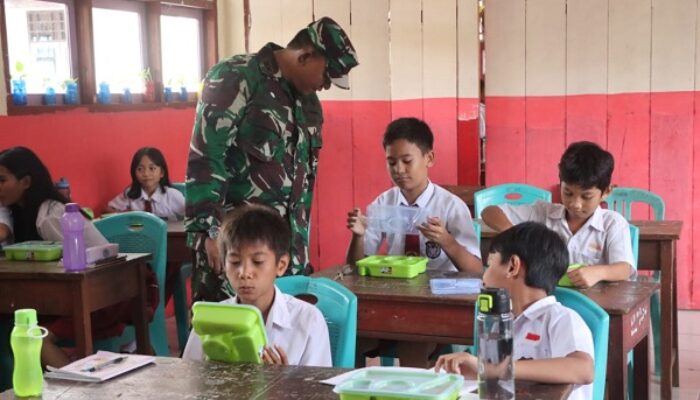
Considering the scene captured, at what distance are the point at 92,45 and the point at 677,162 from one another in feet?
12.1

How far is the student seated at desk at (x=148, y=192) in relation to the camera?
17.7 ft

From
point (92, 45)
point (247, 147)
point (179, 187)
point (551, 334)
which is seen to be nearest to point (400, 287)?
point (247, 147)

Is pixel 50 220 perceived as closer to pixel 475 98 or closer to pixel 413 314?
pixel 413 314

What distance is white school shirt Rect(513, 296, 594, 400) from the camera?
2.08 m

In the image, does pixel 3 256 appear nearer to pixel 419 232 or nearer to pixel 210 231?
pixel 210 231

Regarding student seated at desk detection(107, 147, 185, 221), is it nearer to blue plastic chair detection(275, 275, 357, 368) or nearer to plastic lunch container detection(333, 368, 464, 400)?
blue plastic chair detection(275, 275, 357, 368)

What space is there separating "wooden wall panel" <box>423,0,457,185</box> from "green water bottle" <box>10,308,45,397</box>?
14.1 ft

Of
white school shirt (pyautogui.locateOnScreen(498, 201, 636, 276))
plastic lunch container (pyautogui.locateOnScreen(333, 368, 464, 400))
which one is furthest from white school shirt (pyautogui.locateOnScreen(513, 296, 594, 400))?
white school shirt (pyautogui.locateOnScreen(498, 201, 636, 276))

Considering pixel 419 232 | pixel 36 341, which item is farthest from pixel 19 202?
pixel 36 341

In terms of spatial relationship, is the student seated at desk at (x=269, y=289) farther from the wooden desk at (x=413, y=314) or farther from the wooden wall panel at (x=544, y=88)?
the wooden wall panel at (x=544, y=88)

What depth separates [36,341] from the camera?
1911mm

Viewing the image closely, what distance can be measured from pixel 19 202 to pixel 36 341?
2.27 m

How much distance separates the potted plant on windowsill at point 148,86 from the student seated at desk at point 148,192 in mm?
418

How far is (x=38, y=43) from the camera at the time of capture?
4.99m
